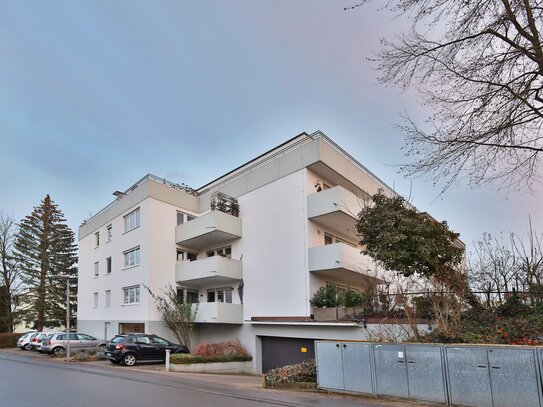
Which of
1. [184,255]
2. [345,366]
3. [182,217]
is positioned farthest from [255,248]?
[345,366]

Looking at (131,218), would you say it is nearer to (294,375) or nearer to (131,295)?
(131,295)

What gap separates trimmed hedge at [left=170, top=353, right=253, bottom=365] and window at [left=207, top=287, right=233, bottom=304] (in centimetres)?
394

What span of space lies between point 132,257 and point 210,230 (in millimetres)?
7545

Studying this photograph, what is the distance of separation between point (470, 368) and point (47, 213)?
47.6 m

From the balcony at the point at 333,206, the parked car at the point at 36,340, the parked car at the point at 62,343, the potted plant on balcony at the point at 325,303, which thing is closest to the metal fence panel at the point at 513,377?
the potted plant on balcony at the point at 325,303

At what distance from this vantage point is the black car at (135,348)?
20500 mm

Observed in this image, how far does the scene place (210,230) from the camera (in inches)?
971

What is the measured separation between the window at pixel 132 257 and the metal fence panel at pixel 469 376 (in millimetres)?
21713

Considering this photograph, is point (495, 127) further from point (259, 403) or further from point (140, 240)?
point (140, 240)

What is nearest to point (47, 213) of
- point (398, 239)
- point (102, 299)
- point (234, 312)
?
point (102, 299)

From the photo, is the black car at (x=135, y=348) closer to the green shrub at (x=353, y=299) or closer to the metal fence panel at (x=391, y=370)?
the green shrub at (x=353, y=299)

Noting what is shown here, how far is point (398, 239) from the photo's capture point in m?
16.2

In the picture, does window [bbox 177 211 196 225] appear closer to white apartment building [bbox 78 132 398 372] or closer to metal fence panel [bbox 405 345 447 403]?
white apartment building [bbox 78 132 398 372]

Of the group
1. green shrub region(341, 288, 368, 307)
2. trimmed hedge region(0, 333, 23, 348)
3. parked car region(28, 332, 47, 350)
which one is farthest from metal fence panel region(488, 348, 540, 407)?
trimmed hedge region(0, 333, 23, 348)
